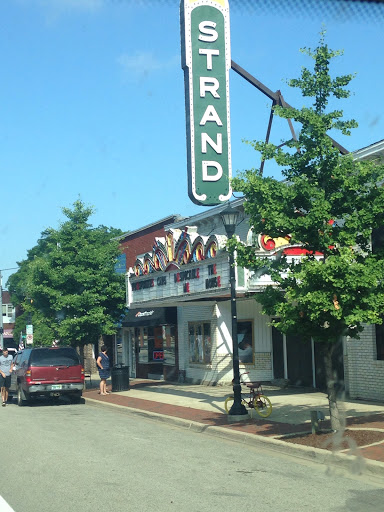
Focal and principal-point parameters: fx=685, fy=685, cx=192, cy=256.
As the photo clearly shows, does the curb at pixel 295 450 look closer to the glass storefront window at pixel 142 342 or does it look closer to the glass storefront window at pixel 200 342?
the glass storefront window at pixel 200 342

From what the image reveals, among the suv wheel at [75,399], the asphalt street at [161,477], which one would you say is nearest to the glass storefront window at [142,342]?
the suv wheel at [75,399]

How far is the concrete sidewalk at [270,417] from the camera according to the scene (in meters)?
10.1

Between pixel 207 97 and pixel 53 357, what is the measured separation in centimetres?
905

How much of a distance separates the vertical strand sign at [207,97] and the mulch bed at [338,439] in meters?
7.70

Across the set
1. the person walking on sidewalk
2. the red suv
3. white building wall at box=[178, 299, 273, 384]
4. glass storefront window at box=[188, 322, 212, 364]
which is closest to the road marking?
the red suv

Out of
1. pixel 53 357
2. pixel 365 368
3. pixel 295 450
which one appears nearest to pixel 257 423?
pixel 295 450

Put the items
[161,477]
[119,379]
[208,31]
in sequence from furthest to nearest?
1. [119,379]
2. [208,31]
3. [161,477]

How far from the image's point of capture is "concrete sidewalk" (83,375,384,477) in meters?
10.1

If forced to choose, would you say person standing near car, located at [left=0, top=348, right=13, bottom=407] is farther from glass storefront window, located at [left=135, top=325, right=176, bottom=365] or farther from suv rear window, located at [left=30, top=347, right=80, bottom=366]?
glass storefront window, located at [left=135, top=325, right=176, bottom=365]

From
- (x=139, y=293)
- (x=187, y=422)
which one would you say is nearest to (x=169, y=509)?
(x=187, y=422)

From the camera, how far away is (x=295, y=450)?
35.9ft

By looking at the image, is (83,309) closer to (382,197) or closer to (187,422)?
(187,422)

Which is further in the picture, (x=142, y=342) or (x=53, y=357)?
(x=142, y=342)

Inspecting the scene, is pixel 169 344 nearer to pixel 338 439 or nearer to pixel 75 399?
pixel 75 399
